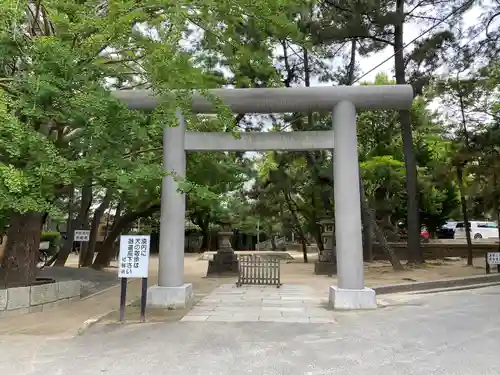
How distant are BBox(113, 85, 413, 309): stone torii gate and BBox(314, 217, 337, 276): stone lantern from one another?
7.99 meters

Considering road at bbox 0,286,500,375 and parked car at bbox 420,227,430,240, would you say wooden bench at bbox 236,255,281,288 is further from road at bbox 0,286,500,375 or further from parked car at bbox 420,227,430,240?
parked car at bbox 420,227,430,240

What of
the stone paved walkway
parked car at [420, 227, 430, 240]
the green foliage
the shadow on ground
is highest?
parked car at [420, 227, 430, 240]

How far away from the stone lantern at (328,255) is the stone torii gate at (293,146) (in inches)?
314

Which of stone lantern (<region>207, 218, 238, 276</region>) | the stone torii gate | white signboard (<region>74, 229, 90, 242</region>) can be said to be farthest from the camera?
stone lantern (<region>207, 218, 238, 276</region>)

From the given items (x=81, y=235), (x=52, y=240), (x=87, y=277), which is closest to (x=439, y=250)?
(x=87, y=277)

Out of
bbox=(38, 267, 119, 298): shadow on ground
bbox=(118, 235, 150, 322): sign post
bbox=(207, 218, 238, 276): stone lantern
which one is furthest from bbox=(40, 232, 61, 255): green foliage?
bbox=(118, 235, 150, 322): sign post

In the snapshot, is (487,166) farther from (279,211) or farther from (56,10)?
(56,10)

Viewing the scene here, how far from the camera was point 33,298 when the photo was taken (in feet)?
27.8

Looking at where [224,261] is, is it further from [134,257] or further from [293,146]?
[134,257]

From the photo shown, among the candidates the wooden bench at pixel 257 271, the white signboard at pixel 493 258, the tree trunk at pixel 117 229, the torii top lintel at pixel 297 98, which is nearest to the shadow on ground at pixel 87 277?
the tree trunk at pixel 117 229

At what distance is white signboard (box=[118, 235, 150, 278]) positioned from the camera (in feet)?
23.6

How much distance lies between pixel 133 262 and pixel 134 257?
9 cm

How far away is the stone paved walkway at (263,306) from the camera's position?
24.5 ft

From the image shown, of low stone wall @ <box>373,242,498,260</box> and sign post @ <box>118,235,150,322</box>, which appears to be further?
low stone wall @ <box>373,242,498,260</box>
